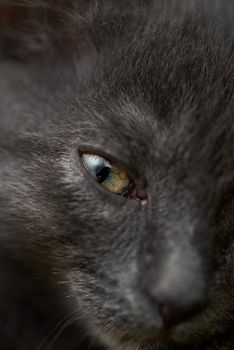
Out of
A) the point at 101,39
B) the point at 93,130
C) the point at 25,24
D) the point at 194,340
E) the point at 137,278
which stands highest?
the point at 25,24

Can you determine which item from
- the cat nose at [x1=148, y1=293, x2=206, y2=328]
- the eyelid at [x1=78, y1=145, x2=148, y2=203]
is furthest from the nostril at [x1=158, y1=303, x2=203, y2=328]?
the eyelid at [x1=78, y1=145, x2=148, y2=203]

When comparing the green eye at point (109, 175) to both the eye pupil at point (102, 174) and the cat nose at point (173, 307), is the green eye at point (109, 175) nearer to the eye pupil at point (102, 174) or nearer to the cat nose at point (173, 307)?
the eye pupil at point (102, 174)

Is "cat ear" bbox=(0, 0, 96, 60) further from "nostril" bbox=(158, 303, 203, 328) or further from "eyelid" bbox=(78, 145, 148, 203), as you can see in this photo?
"nostril" bbox=(158, 303, 203, 328)

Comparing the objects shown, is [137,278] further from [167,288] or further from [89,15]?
[89,15]

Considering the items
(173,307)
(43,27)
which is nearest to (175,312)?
(173,307)

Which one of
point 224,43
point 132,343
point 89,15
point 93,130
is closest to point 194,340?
point 132,343

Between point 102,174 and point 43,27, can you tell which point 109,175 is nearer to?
point 102,174

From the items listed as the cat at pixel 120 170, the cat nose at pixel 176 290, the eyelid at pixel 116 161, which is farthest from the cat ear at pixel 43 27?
the cat nose at pixel 176 290
